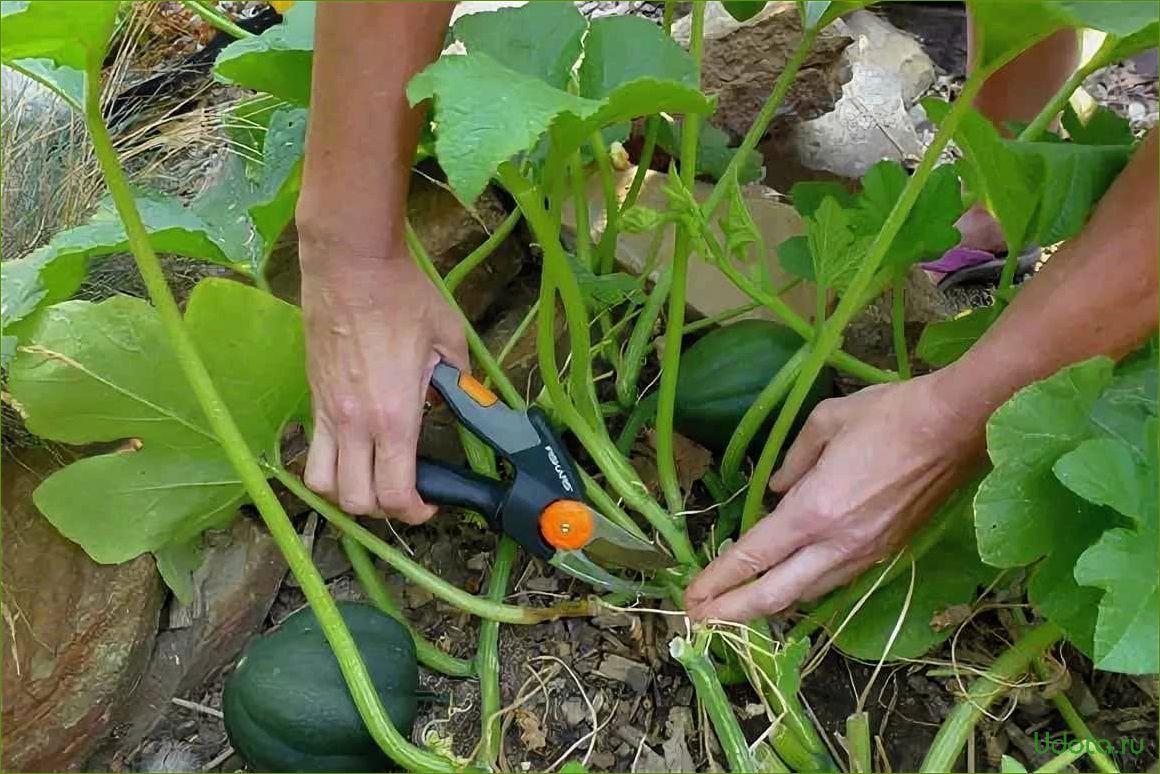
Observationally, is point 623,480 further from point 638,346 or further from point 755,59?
point 755,59

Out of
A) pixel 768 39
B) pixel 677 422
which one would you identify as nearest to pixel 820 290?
pixel 677 422

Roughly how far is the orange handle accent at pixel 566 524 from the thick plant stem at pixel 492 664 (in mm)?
100

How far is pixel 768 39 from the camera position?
143 cm

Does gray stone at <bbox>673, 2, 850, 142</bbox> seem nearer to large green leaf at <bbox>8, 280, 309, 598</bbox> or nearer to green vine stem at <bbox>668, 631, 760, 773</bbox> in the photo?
large green leaf at <bbox>8, 280, 309, 598</bbox>

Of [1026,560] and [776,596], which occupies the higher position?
[1026,560]

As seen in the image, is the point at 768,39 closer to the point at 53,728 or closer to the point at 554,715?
the point at 554,715

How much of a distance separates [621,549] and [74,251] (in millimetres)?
501

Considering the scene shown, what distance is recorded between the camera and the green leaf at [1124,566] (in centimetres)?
69

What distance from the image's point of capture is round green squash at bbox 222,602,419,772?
0.91 metres

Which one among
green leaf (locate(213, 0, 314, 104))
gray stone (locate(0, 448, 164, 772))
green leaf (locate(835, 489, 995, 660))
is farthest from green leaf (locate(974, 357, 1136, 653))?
gray stone (locate(0, 448, 164, 772))

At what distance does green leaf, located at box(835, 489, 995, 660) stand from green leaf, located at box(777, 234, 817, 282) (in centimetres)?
26

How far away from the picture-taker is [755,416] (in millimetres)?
1024

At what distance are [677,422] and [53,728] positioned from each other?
647mm
